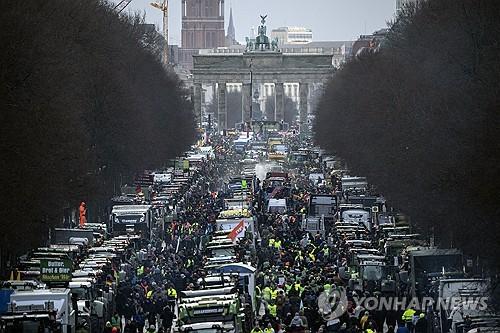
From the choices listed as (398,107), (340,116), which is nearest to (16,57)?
(398,107)

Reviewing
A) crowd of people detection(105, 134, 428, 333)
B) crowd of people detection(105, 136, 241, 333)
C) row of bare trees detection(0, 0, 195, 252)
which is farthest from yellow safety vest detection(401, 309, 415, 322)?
row of bare trees detection(0, 0, 195, 252)

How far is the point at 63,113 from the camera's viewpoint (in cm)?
5591

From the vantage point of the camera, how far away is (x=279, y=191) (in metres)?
79.7

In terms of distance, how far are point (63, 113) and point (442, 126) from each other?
10762 mm

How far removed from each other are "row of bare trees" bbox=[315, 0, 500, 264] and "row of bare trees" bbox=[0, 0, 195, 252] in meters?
9.58

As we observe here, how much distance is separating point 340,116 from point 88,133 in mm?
40507

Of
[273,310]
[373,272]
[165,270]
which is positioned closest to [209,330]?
[273,310]

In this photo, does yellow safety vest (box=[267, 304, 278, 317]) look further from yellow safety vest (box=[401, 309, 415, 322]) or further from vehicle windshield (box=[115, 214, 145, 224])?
vehicle windshield (box=[115, 214, 145, 224])

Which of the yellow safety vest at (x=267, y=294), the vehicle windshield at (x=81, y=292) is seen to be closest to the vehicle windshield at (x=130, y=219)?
the yellow safety vest at (x=267, y=294)

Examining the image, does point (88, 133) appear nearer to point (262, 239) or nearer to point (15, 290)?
point (262, 239)

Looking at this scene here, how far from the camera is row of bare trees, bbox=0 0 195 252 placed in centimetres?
4609

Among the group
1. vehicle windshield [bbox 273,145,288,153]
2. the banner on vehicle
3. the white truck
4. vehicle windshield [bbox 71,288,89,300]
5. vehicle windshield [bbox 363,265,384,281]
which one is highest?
the white truck

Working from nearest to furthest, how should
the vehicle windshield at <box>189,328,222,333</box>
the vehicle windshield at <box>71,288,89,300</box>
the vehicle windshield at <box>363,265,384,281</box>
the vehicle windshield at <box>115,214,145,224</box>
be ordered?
the vehicle windshield at <box>189,328,222,333</box> → the vehicle windshield at <box>71,288,89,300</box> → the vehicle windshield at <box>363,265,384,281</box> → the vehicle windshield at <box>115,214,145,224</box>

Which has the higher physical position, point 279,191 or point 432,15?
point 432,15
